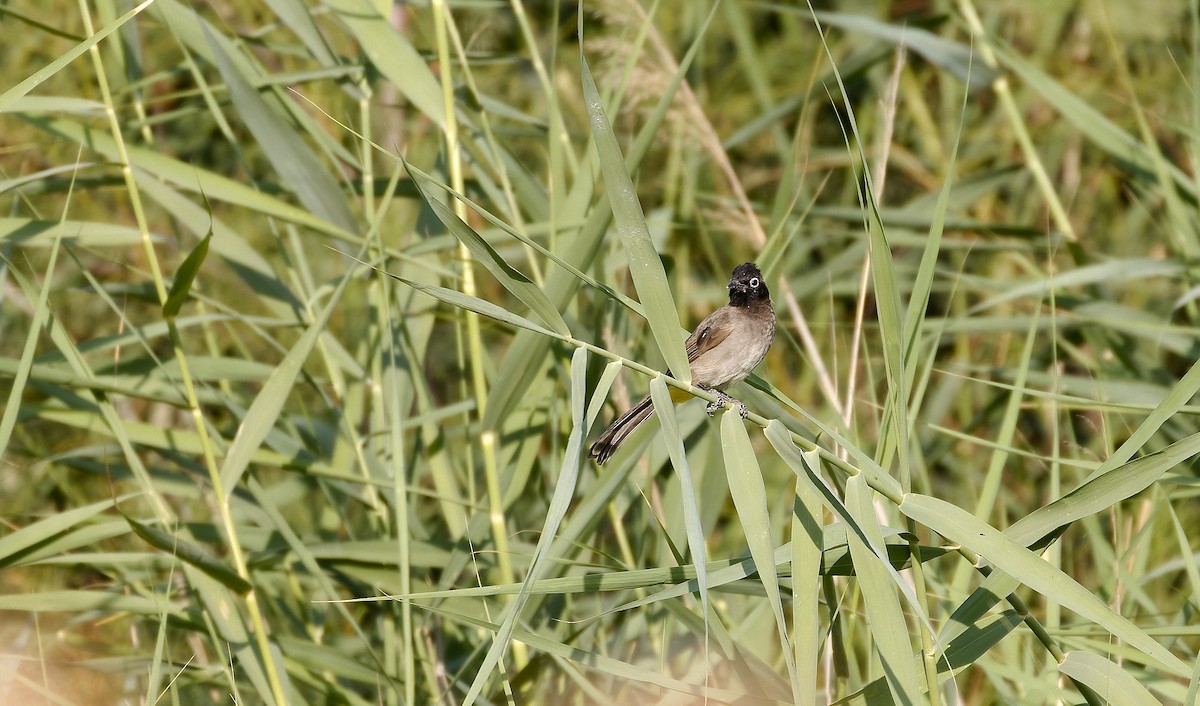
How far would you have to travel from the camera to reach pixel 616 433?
2912 millimetres

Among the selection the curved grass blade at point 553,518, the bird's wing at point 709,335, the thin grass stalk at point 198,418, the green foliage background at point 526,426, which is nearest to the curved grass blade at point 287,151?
the green foliage background at point 526,426

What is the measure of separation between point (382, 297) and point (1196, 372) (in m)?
2.01

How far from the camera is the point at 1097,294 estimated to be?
13.7ft

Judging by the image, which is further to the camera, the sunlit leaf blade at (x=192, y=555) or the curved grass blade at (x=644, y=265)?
the sunlit leaf blade at (x=192, y=555)

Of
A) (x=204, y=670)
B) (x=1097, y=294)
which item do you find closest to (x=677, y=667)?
(x=204, y=670)

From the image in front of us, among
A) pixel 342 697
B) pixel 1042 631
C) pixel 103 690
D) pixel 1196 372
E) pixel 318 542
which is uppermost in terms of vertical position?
pixel 1196 372

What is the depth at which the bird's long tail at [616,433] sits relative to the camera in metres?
2.85

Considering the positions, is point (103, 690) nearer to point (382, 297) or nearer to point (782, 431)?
point (382, 297)

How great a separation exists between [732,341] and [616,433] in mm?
705

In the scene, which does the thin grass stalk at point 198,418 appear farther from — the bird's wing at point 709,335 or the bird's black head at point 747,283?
the bird's black head at point 747,283

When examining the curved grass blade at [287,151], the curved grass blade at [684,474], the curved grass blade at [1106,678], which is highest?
the curved grass blade at [287,151]

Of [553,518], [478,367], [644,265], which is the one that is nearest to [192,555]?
[478,367]

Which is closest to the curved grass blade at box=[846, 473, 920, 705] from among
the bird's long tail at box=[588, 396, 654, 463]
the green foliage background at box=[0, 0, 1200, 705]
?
the green foliage background at box=[0, 0, 1200, 705]

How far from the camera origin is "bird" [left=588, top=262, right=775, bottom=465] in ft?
10.2
